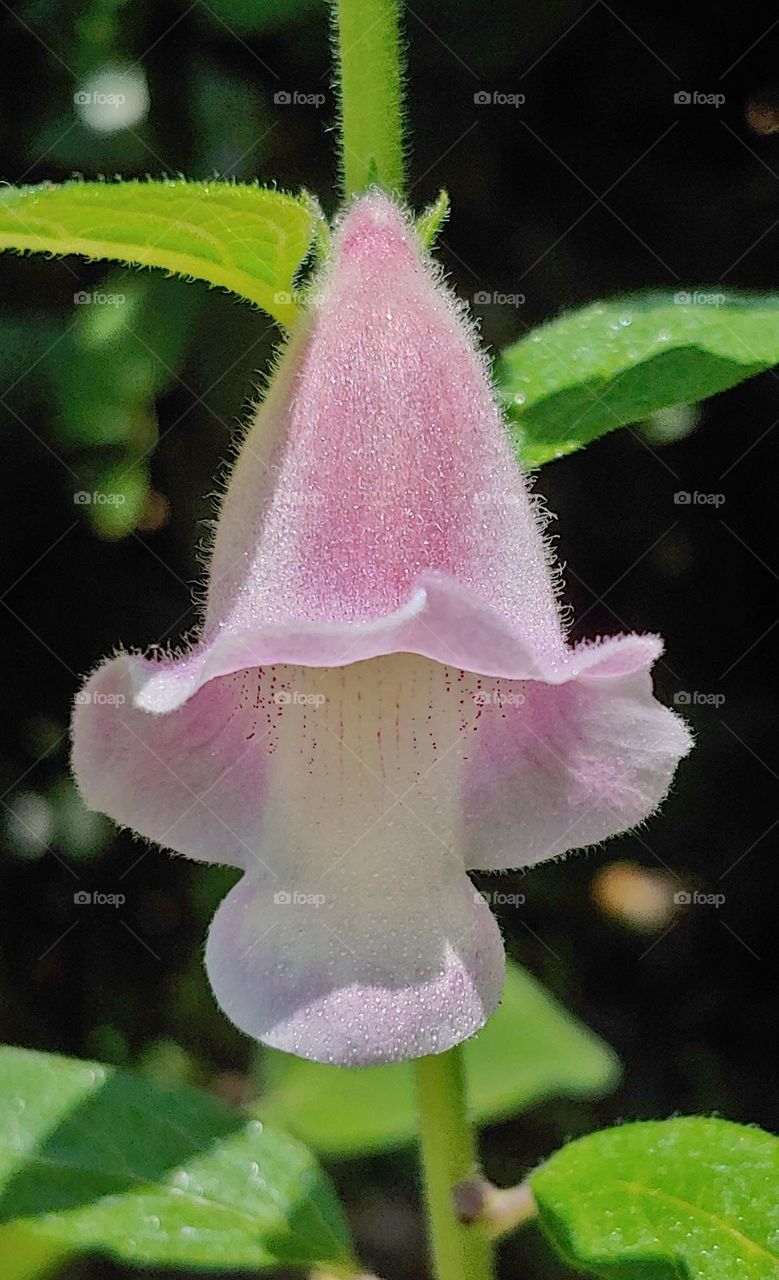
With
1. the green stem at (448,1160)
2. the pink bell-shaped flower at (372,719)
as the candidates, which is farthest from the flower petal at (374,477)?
the green stem at (448,1160)

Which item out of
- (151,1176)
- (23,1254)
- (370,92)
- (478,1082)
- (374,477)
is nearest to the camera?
(374,477)

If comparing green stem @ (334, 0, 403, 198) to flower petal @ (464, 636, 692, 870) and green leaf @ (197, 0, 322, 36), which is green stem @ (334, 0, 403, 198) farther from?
green leaf @ (197, 0, 322, 36)

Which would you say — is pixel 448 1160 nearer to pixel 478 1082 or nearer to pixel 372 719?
pixel 372 719

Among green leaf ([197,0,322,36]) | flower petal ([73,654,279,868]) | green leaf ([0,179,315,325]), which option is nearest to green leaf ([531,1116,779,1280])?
flower petal ([73,654,279,868])

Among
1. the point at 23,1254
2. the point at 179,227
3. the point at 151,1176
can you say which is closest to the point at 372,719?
the point at 179,227

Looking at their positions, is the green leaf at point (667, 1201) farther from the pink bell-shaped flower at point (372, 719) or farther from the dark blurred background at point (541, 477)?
the dark blurred background at point (541, 477)
